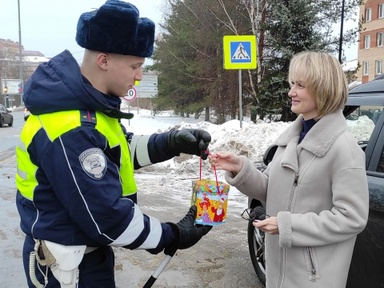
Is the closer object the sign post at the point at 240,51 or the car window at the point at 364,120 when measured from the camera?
the car window at the point at 364,120

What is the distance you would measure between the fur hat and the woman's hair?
76 cm

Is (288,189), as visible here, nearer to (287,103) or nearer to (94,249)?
(94,249)

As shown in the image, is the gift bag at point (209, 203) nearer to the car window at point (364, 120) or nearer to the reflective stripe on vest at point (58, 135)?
the reflective stripe on vest at point (58, 135)

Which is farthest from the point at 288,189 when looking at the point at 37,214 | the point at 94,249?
the point at 37,214

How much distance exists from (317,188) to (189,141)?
65 cm

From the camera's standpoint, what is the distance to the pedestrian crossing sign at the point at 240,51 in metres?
9.12

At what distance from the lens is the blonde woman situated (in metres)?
1.73

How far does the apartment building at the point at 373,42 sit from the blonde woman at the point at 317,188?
4670 cm

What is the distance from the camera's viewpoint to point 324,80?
6.04ft

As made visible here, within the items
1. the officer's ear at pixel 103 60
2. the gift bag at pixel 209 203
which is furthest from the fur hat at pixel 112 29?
the gift bag at pixel 209 203

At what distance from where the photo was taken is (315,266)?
1.84m

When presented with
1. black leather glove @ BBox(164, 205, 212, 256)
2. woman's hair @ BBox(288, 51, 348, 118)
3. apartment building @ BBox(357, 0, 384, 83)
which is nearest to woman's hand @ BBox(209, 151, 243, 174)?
black leather glove @ BBox(164, 205, 212, 256)

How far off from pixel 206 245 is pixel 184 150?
276cm

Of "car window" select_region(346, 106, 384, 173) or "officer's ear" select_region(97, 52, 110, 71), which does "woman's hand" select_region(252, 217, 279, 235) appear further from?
"car window" select_region(346, 106, 384, 173)
